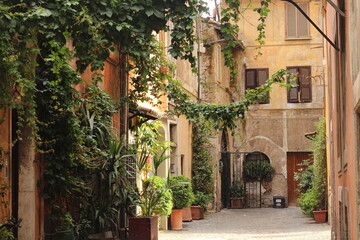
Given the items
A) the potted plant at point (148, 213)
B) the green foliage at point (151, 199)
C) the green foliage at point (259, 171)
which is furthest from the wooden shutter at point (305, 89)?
the green foliage at point (151, 199)

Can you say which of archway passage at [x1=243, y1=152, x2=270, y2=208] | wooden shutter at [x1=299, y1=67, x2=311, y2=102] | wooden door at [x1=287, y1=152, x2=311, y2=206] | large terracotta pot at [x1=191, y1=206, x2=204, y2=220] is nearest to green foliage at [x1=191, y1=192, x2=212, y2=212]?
large terracotta pot at [x1=191, y1=206, x2=204, y2=220]

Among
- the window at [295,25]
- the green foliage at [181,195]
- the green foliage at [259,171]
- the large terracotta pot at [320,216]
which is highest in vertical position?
the window at [295,25]

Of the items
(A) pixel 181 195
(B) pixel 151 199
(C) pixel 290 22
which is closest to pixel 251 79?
(C) pixel 290 22

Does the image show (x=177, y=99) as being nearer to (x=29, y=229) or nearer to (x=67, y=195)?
(x=67, y=195)

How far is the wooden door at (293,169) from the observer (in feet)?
101

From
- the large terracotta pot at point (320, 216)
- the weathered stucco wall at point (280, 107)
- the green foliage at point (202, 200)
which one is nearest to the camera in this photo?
the large terracotta pot at point (320, 216)

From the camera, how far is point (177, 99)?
45.4 feet

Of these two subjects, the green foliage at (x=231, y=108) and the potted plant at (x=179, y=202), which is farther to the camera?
the potted plant at (x=179, y=202)

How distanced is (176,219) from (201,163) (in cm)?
519

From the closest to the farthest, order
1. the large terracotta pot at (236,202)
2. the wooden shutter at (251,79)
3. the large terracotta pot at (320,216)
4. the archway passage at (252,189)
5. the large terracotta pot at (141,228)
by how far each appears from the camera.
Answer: the large terracotta pot at (141,228)
the large terracotta pot at (320,216)
the large terracotta pot at (236,202)
the archway passage at (252,189)
the wooden shutter at (251,79)

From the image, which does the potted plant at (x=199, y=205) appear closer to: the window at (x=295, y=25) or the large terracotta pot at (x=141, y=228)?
the window at (x=295, y=25)

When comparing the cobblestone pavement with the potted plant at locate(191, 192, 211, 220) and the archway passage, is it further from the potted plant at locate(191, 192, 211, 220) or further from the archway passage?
the archway passage

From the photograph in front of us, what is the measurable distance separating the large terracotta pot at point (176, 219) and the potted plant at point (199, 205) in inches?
126

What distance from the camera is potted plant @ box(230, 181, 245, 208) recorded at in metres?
29.0
